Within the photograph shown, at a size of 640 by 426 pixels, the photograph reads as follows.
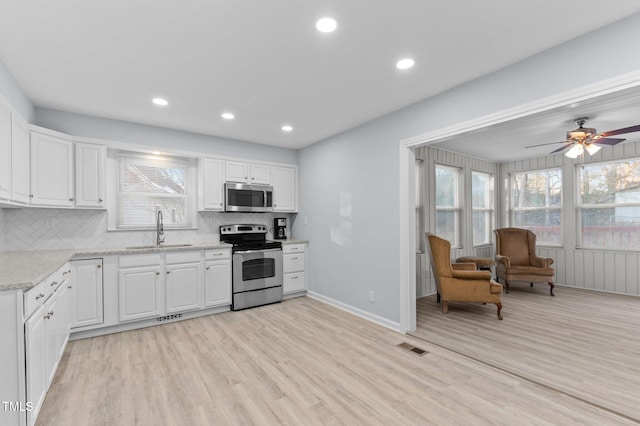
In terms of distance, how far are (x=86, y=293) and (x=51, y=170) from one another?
1360mm

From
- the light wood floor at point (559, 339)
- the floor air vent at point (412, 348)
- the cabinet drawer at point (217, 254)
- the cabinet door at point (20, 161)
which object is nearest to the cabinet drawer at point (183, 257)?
the cabinet drawer at point (217, 254)

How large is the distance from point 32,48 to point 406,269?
3829mm

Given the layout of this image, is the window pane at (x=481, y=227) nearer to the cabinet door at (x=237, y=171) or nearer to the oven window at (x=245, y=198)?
the oven window at (x=245, y=198)

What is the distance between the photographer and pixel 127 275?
134 inches

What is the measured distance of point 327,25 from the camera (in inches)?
76.8

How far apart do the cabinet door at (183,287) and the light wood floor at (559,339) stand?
2790 mm

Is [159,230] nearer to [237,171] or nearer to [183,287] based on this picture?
[183,287]

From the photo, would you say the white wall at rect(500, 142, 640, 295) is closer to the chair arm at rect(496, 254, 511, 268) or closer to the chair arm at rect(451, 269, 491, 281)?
the chair arm at rect(496, 254, 511, 268)

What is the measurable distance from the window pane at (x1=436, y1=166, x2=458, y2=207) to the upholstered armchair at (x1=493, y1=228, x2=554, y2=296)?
3.81 feet

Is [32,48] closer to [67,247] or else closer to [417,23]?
[67,247]

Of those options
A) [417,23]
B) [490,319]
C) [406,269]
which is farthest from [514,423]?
[417,23]

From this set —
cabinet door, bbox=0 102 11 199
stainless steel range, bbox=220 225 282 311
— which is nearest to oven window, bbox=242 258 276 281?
stainless steel range, bbox=220 225 282 311

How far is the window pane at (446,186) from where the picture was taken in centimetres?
528

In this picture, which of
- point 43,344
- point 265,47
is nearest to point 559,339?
point 265,47
